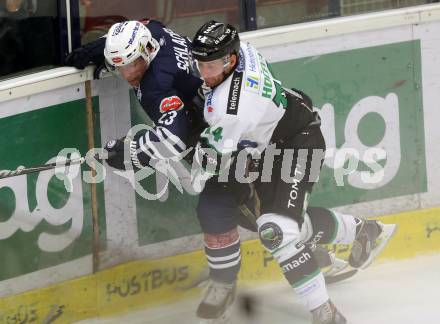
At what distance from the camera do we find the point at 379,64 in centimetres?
570

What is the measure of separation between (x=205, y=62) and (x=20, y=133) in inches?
33.1

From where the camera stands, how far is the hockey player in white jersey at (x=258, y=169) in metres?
4.47

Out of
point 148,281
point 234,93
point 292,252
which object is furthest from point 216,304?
point 234,93

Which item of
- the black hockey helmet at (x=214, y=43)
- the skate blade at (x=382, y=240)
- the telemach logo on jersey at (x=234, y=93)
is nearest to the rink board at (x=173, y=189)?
the skate blade at (x=382, y=240)

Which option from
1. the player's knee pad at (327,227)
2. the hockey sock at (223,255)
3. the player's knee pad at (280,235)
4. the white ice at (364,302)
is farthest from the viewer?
the player's knee pad at (327,227)

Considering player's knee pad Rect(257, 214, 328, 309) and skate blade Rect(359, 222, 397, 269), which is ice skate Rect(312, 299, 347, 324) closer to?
player's knee pad Rect(257, 214, 328, 309)

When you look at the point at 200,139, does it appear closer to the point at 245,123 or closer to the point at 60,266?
the point at 245,123

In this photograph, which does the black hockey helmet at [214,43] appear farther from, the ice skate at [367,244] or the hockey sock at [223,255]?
the ice skate at [367,244]

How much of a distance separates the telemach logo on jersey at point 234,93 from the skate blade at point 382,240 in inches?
55.4

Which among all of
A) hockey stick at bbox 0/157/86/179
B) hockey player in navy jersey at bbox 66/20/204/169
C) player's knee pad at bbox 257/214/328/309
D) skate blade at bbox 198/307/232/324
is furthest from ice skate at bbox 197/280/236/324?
hockey stick at bbox 0/157/86/179

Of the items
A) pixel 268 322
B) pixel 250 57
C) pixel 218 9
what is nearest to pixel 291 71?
pixel 218 9

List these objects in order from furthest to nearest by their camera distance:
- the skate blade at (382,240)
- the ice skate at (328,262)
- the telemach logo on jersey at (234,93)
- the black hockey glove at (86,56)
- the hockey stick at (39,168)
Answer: the skate blade at (382,240) < the ice skate at (328,262) < the black hockey glove at (86,56) < the hockey stick at (39,168) < the telemach logo on jersey at (234,93)

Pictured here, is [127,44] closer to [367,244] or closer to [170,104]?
[170,104]

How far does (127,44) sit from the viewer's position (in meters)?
4.60
